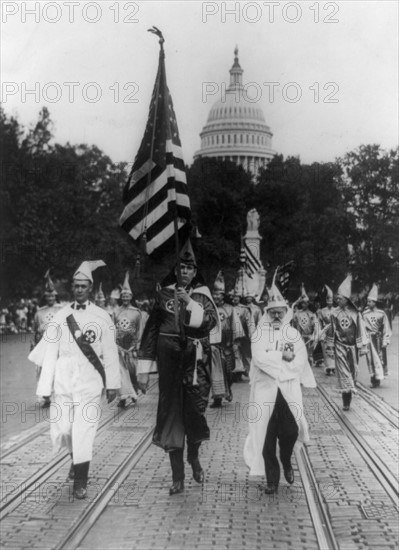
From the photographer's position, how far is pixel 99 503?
786 cm

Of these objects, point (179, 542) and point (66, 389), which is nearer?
point (179, 542)

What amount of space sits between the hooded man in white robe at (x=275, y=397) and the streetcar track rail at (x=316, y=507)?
11.1 inches

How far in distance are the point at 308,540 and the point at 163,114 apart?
3999 millimetres

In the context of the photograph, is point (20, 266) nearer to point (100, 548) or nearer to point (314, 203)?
point (314, 203)

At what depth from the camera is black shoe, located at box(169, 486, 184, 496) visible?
26.9 feet

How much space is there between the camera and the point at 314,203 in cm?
6347

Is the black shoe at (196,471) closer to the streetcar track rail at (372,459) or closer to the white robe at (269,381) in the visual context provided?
the white robe at (269,381)

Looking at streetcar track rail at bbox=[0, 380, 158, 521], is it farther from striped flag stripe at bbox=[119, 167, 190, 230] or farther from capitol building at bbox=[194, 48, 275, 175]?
capitol building at bbox=[194, 48, 275, 175]

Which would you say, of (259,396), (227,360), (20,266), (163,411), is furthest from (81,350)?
(20,266)

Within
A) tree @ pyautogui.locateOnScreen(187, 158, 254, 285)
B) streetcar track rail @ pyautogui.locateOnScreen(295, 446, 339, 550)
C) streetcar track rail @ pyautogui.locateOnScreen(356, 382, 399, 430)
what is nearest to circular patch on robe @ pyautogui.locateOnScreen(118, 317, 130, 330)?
streetcar track rail @ pyautogui.locateOnScreen(356, 382, 399, 430)

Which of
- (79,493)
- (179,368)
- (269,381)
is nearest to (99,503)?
(79,493)

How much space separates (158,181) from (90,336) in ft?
5.08

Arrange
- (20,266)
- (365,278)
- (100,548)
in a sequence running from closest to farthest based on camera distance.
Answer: (100,548), (20,266), (365,278)

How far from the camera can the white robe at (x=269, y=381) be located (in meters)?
8.60
